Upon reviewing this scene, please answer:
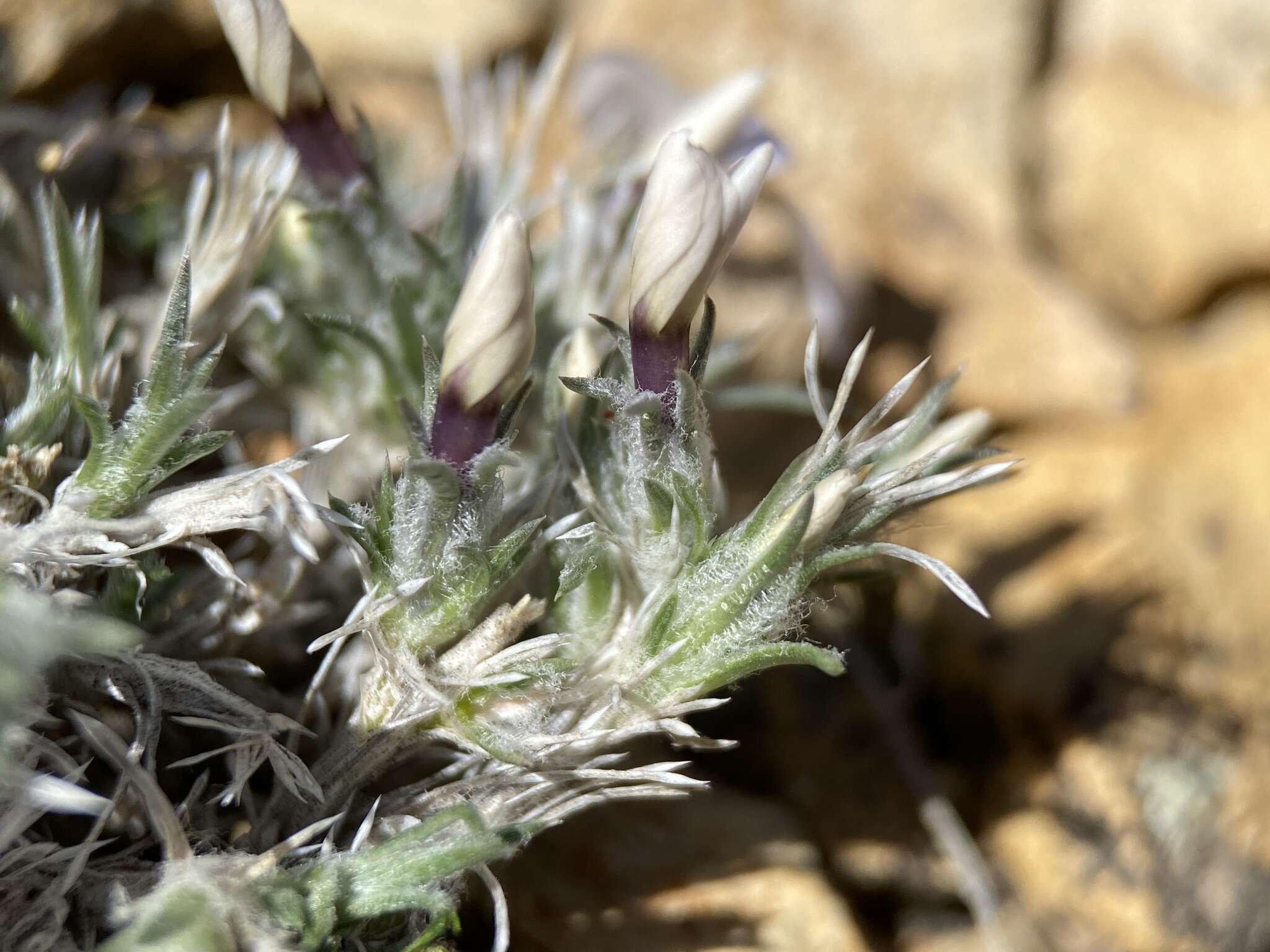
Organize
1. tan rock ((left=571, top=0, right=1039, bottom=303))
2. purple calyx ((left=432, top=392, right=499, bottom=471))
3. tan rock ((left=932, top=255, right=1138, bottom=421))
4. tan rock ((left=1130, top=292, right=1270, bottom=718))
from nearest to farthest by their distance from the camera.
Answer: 1. purple calyx ((left=432, top=392, right=499, bottom=471))
2. tan rock ((left=1130, top=292, right=1270, bottom=718))
3. tan rock ((left=932, top=255, right=1138, bottom=421))
4. tan rock ((left=571, top=0, right=1039, bottom=303))

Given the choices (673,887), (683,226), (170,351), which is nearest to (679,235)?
(683,226)

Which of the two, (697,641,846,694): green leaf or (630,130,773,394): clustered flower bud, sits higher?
(630,130,773,394): clustered flower bud

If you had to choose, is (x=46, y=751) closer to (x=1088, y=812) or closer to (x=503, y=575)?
(x=503, y=575)

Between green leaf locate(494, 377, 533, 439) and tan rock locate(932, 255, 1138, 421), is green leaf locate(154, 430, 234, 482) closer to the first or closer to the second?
green leaf locate(494, 377, 533, 439)

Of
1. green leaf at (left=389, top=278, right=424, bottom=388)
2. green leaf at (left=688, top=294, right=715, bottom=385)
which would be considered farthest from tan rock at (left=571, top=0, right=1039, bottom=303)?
green leaf at (left=688, top=294, right=715, bottom=385)

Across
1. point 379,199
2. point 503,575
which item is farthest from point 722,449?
point 503,575

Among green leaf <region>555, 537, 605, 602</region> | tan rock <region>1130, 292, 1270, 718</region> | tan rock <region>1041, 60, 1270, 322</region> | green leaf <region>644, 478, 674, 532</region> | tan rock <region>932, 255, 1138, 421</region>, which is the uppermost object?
green leaf <region>644, 478, 674, 532</region>

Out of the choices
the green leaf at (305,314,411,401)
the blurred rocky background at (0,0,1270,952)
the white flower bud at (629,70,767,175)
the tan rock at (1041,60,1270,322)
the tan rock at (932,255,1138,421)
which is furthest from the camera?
the tan rock at (1041,60,1270,322)

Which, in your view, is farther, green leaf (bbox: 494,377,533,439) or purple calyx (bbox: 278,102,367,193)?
purple calyx (bbox: 278,102,367,193)
